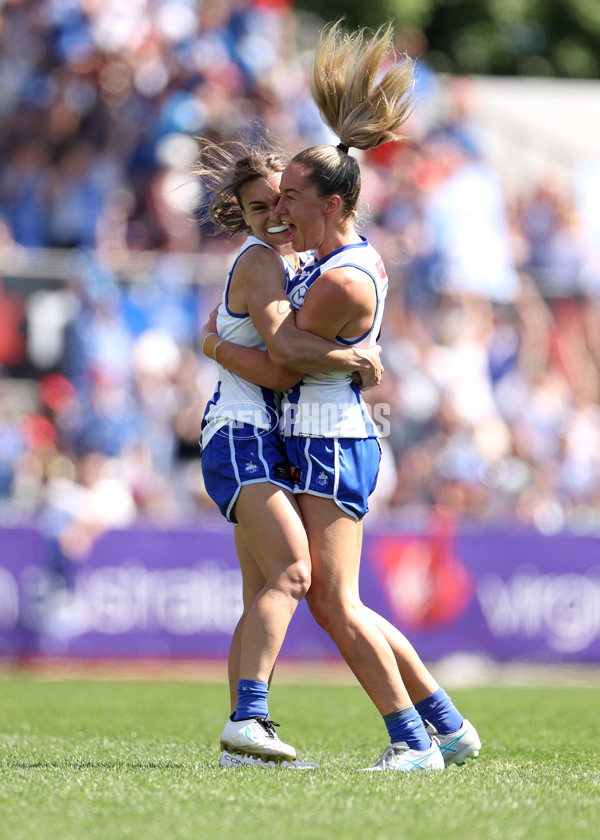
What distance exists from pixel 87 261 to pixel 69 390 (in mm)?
1320

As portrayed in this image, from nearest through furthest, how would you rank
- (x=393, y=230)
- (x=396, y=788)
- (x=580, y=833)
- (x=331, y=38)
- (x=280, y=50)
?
(x=580, y=833), (x=396, y=788), (x=331, y=38), (x=393, y=230), (x=280, y=50)

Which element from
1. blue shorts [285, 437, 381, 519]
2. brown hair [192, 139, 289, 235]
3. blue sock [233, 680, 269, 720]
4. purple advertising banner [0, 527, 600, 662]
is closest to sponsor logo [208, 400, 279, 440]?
blue shorts [285, 437, 381, 519]

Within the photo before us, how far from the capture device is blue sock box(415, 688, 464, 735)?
14.9 ft

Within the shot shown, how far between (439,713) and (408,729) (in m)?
0.31

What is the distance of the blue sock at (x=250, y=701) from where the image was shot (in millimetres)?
4227

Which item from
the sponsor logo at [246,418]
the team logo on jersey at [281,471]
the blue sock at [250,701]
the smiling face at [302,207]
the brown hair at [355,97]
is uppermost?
the brown hair at [355,97]

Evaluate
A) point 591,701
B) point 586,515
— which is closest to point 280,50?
point 586,515

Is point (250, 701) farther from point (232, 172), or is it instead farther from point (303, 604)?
point (303, 604)

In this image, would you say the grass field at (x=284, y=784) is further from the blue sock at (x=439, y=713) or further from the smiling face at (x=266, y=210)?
the smiling face at (x=266, y=210)

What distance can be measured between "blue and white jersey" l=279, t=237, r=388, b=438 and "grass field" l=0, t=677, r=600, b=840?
4.09ft

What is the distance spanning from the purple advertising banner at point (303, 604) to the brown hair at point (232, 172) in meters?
5.42

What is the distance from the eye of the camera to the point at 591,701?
25.7 ft

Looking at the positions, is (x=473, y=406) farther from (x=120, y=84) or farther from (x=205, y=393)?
(x=120, y=84)

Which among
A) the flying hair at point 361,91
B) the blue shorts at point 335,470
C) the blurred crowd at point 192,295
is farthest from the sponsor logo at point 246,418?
the blurred crowd at point 192,295
